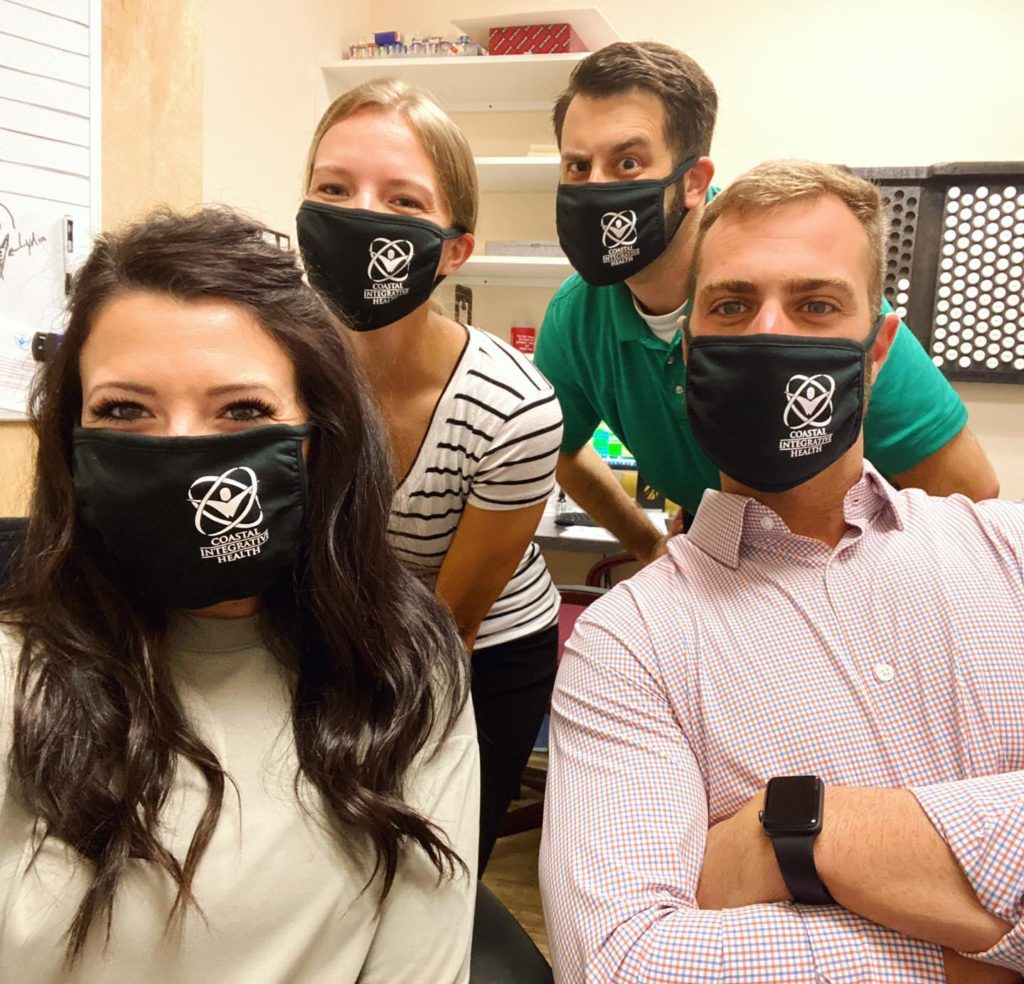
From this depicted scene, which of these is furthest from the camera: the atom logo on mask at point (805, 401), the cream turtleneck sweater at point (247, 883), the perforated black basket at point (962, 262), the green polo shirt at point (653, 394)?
the perforated black basket at point (962, 262)

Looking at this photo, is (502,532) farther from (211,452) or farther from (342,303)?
(211,452)

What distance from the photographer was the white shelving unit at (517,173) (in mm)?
3406

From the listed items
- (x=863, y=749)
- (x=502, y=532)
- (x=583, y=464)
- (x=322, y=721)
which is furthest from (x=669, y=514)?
(x=322, y=721)

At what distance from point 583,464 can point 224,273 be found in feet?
4.03

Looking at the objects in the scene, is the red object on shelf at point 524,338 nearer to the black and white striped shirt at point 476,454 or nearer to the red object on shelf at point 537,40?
the red object on shelf at point 537,40

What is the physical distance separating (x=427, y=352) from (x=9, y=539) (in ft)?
2.18

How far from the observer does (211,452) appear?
2.97ft

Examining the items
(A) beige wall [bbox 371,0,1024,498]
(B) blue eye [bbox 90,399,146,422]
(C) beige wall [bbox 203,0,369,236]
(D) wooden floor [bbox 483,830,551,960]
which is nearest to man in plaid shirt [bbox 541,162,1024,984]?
(B) blue eye [bbox 90,399,146,422]

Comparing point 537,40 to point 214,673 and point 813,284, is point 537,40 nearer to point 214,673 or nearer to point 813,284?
point 813,284

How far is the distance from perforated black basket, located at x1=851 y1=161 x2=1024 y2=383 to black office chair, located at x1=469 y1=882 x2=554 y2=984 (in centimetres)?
285

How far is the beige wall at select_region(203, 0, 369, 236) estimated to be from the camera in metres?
2.90

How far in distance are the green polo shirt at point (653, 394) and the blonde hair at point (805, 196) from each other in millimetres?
236

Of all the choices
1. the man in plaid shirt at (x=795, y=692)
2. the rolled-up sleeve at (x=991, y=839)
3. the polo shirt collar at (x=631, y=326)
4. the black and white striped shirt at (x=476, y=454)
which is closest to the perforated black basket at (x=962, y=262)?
the polo shirt collar at (x=631, y=326)

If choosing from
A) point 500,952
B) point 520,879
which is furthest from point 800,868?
point 520,879
